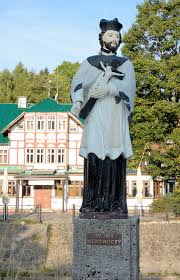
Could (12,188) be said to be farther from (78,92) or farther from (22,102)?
(78,92)

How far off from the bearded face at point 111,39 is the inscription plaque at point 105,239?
2291mm

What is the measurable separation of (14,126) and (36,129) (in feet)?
5.92

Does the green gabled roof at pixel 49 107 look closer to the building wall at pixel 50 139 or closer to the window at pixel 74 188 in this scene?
the building wall at pixel 50 139

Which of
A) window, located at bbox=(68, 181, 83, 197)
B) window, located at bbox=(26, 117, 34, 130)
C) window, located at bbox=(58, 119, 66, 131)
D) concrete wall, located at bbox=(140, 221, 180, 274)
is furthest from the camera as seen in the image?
window, located at bbox=(26, 117, 34, 130)

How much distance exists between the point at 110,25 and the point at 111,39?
172 millimetres

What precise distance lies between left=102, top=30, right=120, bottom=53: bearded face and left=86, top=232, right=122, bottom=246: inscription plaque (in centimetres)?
229

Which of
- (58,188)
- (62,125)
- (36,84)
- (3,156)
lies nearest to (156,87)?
(62,125)

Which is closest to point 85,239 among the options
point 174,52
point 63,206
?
point 174,52

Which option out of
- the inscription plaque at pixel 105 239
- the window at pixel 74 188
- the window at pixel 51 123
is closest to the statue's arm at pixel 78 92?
the inscription plaque at pixel 105 239

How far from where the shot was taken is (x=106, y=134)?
6.19 metres

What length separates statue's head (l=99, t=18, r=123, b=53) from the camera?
6383mm

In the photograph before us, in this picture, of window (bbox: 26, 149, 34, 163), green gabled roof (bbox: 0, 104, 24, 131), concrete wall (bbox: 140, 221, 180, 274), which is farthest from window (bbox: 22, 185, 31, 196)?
concrete wall (bbox: 140, 221, 180, 274)

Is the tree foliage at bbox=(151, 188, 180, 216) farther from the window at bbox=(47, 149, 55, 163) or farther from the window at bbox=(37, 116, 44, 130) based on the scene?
the window at bbox=(37, 116, 44, 130)

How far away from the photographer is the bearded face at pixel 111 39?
251 inches
